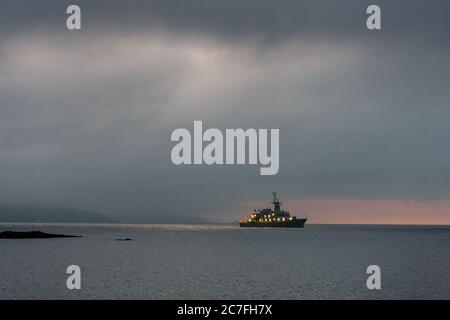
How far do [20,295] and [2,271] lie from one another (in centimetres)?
2161

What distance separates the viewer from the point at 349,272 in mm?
68938

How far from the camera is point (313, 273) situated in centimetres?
6762

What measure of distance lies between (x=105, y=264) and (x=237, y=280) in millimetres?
24735

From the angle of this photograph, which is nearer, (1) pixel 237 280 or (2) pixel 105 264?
(1) pixel 237 280

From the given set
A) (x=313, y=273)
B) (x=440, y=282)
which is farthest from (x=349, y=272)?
(x=440, y=282)
